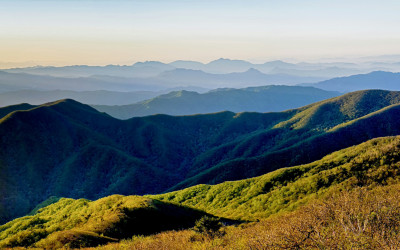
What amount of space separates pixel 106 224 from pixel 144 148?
139793 mm

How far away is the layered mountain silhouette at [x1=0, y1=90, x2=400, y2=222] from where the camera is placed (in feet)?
350

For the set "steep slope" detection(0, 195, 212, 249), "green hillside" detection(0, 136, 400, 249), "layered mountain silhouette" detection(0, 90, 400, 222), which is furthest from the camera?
"layered mountain silhouette" detection(0, 90, 400, 222)

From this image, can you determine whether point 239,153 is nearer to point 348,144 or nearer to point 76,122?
point 348,144

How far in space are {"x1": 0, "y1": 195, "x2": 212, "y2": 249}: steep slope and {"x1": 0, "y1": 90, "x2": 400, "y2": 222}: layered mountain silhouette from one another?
66.7 meters

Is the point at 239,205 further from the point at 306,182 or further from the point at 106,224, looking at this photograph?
the point at 106,224

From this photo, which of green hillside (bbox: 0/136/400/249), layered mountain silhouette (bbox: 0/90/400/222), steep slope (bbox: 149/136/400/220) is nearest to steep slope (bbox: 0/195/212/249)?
green hillside (bbox: 0/136/400/249)

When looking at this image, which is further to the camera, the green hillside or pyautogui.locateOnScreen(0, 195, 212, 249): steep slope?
pyautogui.locateOnScreen(0, 195, 212, 249): steep slope

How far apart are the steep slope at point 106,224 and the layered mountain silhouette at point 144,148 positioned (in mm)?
66680

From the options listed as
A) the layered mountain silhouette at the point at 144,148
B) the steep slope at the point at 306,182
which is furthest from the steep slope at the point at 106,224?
the layered mountain silhouette at the point at 144,148

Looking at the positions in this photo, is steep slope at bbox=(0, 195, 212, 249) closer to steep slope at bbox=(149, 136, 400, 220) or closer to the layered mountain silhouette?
steep slope at bbox=(149, 136, 400, 220)

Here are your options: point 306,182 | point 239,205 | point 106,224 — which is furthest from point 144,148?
point 106,224

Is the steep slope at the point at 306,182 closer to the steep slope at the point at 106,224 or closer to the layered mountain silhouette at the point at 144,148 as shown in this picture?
the steep slope at the point at 106,224

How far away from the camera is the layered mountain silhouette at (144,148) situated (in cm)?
10656

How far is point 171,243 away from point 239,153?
420 ft
